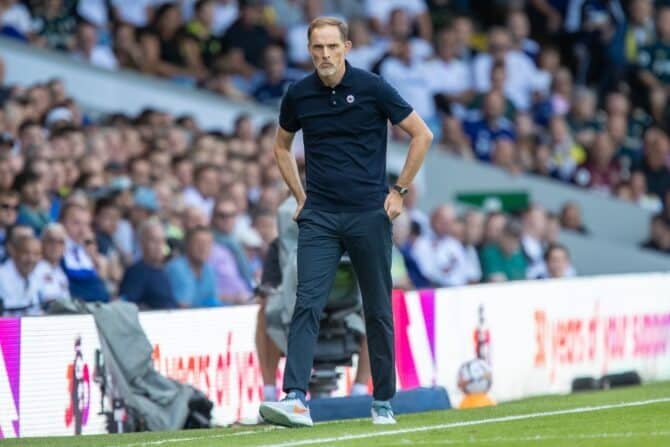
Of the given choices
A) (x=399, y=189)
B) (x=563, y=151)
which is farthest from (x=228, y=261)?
(x=563, y=151)

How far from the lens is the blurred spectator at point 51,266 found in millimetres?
14172

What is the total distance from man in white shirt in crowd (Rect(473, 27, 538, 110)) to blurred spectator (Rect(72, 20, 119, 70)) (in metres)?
5.31

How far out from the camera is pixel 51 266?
1429 centimetres

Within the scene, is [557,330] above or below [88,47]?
below

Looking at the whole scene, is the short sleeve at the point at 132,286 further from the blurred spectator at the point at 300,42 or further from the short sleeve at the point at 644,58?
the short sleeve at the point at 644,58

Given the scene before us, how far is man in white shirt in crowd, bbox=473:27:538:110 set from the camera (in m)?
23.5

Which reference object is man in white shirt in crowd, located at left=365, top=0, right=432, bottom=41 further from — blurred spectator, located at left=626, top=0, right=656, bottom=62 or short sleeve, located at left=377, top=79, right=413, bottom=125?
short sleeve, located at left=377, top=79, right=413, bottom=125

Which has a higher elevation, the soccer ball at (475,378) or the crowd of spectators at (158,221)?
the crowd of spectators at (158,221)

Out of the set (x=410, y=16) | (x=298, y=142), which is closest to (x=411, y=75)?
(x=410, y=16)

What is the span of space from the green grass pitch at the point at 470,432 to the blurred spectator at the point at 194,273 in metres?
3.85

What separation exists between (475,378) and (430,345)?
0.63 meters

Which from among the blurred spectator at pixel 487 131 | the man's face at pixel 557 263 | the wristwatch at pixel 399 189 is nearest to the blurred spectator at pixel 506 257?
the man's face at pixel 557 263

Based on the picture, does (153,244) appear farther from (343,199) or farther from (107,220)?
(343,199)

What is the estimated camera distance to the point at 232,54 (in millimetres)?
21641
